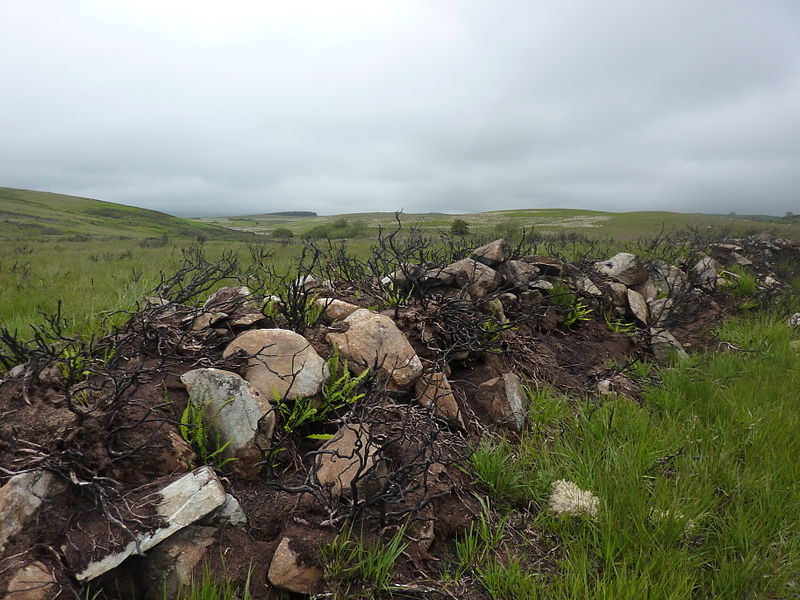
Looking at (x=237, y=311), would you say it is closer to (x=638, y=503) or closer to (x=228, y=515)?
(x=228, y=515)

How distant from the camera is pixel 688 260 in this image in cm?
718

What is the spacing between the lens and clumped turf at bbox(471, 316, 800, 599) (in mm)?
1769

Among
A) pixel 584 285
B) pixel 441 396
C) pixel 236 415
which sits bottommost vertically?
pixel 441 396

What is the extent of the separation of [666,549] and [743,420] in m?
1.64

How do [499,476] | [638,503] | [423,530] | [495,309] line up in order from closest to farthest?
[423,530] < [638,503] < [499,476] < [495,309]

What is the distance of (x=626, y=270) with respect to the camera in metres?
6.07

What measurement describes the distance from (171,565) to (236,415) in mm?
698

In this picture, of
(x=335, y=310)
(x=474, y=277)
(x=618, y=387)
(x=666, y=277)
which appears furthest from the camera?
(x=666, y=277)

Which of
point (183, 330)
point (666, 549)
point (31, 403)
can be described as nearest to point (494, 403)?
point (666, 549)

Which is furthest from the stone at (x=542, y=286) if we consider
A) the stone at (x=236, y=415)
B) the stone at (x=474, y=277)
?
the stone at (x=236, y=415)

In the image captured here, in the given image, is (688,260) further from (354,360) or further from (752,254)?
(354,360)

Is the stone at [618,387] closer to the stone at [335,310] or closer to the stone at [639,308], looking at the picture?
the stone at [639,308]

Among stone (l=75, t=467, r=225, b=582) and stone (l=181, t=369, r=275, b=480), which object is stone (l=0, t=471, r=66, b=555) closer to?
stone (l=75, t=467, r=225, b=582)

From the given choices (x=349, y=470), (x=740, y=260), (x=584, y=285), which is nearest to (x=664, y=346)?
(x=584, y=285)
